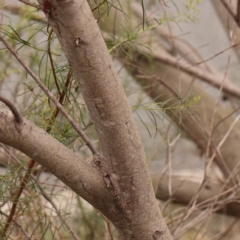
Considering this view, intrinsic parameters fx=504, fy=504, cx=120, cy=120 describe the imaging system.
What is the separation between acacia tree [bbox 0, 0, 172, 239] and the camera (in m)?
0.43

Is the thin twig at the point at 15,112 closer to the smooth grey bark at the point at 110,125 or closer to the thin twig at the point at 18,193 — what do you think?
the smooth grey bark at the point at 110,125

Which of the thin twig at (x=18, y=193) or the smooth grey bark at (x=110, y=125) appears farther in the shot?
the thin twig at (x=18, y=193)

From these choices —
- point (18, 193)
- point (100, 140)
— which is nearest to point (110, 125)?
point (100, 140)

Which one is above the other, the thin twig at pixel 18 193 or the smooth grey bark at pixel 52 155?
the thin twig at pixel 18 193

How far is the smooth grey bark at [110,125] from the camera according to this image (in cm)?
43

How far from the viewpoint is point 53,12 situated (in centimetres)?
42

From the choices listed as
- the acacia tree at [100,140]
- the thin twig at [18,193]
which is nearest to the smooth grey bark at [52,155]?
the acacia tree at [100,140]

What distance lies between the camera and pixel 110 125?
18.7 inches

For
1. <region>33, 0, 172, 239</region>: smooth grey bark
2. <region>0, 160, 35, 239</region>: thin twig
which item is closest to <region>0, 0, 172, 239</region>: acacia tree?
<region>33, 0, 172, 239</region>: smooth grey bark

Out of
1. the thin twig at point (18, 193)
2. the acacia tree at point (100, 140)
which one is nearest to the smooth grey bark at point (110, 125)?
the acacia tree at point (100, 140)

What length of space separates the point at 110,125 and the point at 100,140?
27mm

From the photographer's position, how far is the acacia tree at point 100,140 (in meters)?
0.43

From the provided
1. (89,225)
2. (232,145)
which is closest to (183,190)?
(232,145)

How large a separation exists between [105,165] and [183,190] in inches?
41.3
